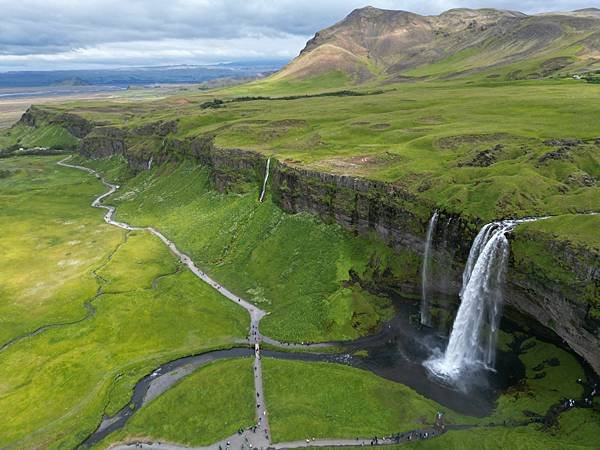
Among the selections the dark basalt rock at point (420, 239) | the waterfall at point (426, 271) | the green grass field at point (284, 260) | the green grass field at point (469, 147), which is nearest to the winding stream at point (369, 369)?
the waterfall at point (426, 271)

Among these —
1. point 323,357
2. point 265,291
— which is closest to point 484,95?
point 265,291

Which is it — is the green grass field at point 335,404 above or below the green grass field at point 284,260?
below

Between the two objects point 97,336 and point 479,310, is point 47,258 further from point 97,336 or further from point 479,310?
point 479,310

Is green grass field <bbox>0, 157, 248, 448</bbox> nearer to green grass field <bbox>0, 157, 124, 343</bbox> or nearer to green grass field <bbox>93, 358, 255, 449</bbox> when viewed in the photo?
green grass field <bbox>0, 157, 124, 343</bbox>

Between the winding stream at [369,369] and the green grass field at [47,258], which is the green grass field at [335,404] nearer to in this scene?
the winding stream at [369,369]

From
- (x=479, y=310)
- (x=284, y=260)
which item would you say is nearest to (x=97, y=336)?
(x=284, y=260)

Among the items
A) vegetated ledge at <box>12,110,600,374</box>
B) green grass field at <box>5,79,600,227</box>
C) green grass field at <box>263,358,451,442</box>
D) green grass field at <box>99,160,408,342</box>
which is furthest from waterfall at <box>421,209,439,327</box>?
green grass field at <box>263,358,451,442</box>

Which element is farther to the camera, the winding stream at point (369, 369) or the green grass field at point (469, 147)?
the green grass field at point (469, 147)
